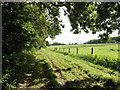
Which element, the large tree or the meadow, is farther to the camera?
the large tree

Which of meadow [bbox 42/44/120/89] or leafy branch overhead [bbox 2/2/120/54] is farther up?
leafy branch overhead [bbox 2/2/120/54]

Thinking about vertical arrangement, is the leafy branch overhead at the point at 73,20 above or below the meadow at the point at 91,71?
above

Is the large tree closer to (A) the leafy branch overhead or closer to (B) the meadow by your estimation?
(A) the leafy branch overhead

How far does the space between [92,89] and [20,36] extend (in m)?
6.25

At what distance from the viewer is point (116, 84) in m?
6.17

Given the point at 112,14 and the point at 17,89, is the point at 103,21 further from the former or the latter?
A: the point at 17,89

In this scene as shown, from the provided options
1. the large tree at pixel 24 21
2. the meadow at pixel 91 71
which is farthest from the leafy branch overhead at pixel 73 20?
the meadow at pixel 91 71

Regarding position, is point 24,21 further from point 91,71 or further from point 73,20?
point 91,71

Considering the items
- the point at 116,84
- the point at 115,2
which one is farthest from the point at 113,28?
the point at 116,84

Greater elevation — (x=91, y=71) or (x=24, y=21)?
(x=24, y=21)

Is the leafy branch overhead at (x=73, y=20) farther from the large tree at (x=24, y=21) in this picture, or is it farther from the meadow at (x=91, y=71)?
the meadow at (x=91, y=71)

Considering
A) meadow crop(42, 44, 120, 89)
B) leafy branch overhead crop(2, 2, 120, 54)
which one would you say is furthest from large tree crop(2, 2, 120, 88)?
meadow crop(42, 44, 120, 89)

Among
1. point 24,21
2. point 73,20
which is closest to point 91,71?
point 73,20

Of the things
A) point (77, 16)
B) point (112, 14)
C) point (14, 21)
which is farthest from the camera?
point (77, 16)
